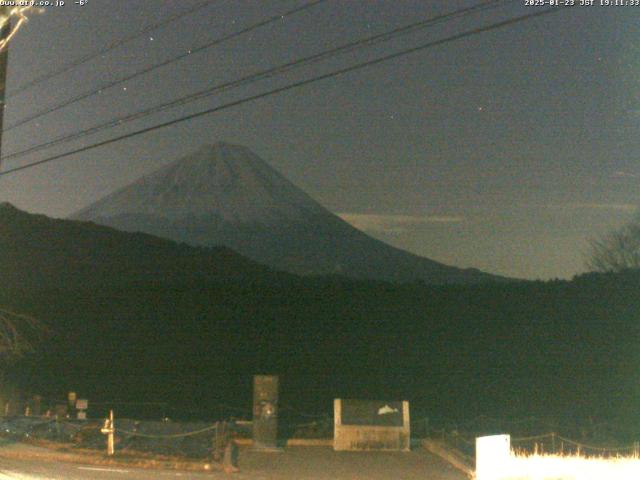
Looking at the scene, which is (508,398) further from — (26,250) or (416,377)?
(26,250)

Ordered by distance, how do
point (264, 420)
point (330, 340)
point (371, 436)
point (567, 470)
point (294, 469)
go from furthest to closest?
point (330, 340)
point (371, 436)
point (264, 420)
point (294, 469)
point (567, 470)

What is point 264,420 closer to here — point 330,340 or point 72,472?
point 72,472

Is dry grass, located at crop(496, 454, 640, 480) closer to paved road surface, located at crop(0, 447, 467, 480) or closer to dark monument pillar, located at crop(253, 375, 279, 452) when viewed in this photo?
paved road surface, located at crop(0, 447, 467, 480)

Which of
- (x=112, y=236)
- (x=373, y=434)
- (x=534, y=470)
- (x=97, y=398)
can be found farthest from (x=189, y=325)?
(x=534, y=470)

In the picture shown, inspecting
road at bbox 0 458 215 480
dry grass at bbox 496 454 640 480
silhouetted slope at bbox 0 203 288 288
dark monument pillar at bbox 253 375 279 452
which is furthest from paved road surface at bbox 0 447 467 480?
silhouetted slope at bbox 0 203 288 288

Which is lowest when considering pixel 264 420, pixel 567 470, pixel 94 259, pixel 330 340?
pixel 567 470

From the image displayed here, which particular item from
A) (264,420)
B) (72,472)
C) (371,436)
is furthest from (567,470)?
(72,472)

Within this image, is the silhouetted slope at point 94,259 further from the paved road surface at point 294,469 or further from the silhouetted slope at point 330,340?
the paved road surface at point 294,469
